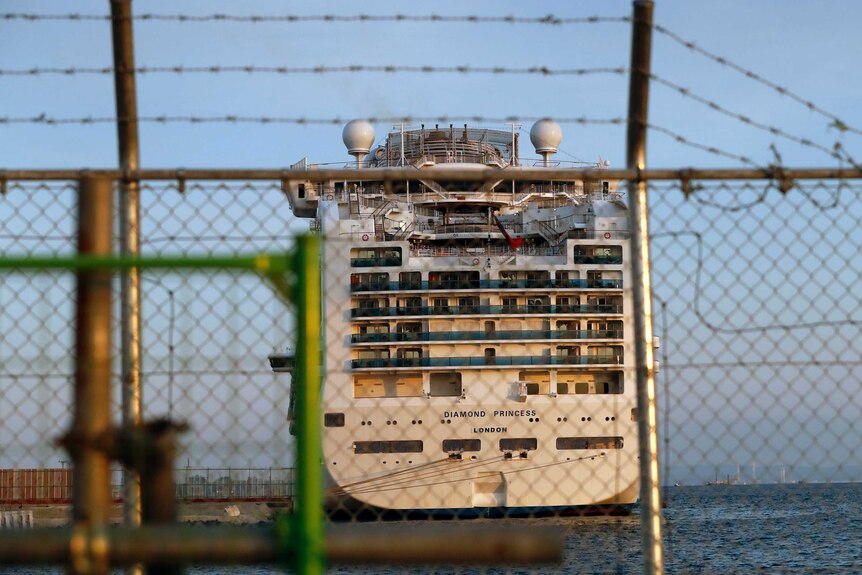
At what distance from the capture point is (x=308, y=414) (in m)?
2.08

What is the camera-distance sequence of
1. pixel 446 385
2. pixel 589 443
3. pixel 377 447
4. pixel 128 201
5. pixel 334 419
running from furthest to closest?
pixel 446 385 < pixel 589 443 < pixel 334 419 < pixel 377 447 < pixel 128 201

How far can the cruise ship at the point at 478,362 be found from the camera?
2538cm

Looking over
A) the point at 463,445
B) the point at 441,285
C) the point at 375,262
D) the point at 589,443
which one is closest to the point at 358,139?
the point at 375,262

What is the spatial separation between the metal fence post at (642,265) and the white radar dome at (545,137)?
30.2 m

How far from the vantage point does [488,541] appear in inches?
76.6

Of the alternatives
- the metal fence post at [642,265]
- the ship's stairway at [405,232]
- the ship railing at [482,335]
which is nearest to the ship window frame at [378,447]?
the ship railing at [482,335]

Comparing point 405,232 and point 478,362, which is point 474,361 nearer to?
point 478,362

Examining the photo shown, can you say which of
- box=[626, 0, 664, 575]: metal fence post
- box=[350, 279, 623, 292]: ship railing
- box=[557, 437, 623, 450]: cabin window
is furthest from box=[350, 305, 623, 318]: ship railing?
box=[626, 0, 664, 575]: metal fence post

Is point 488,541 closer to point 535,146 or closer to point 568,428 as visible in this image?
point 568,428

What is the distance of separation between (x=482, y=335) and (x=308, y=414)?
25500 millimetres

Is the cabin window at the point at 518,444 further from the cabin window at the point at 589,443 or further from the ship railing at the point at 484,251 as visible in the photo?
the ship railing at the point at 484,251

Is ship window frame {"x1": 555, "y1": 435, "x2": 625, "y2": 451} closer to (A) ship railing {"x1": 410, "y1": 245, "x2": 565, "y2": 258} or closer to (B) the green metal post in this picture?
(A) ship railing {"x1": 410, "y1": 245, "x2": 565, "y2": 258}

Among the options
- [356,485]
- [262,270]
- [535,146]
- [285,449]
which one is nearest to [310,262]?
[262,270]

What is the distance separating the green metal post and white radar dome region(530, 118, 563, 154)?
3185cm
